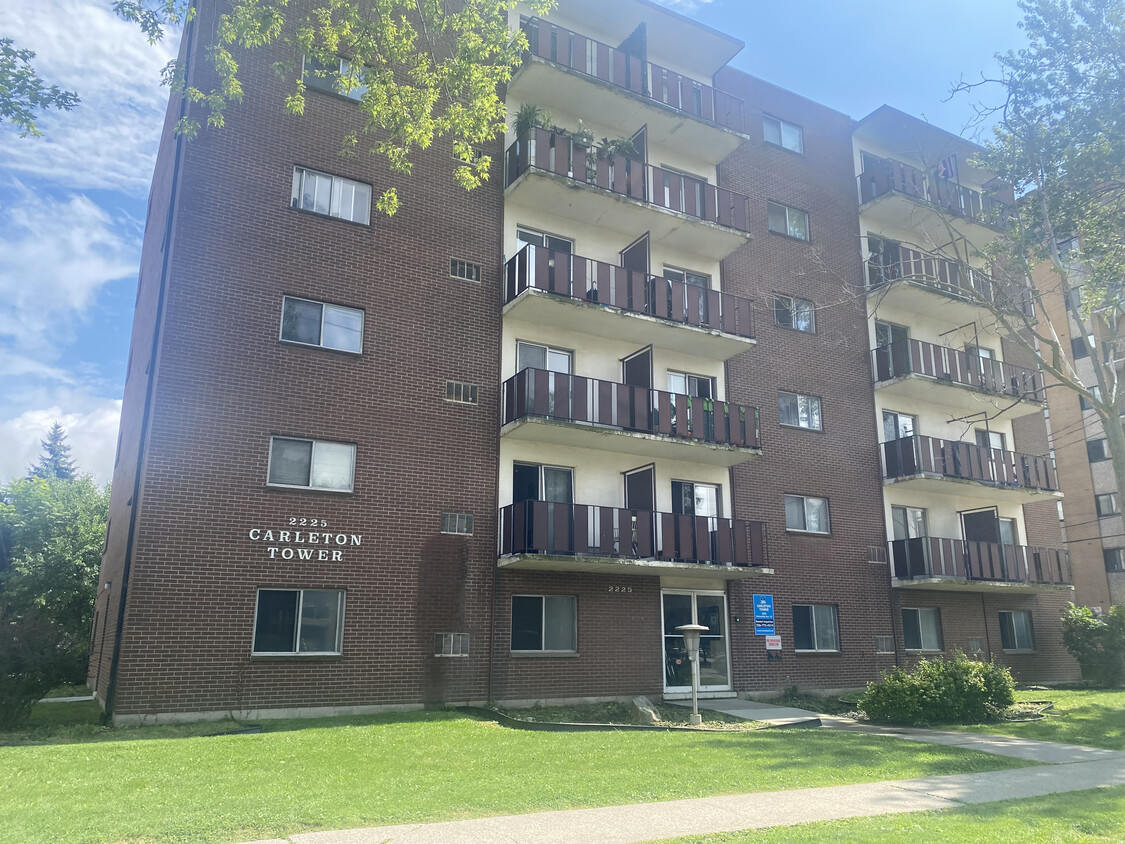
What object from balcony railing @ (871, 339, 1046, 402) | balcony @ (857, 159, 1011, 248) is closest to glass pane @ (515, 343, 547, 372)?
balcony railing @ (871, 339, 1046, 402)

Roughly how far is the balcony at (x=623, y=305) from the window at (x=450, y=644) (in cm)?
725

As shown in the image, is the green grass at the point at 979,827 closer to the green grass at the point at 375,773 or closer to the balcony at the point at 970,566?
the green grass at the point at 375,773

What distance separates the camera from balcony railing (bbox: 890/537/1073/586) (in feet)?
72.8

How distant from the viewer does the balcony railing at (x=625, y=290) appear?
18266mm

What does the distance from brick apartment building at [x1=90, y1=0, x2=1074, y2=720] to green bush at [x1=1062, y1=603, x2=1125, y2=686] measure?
47.6 inches

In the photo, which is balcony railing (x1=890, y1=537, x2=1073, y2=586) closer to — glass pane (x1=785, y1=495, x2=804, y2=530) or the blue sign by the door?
glass pane (x1=785, y1=495, x2=804, y2=530)

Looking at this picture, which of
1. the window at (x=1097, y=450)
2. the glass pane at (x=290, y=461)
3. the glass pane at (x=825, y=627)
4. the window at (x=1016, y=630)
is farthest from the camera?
the window at (x=1097, y=450)

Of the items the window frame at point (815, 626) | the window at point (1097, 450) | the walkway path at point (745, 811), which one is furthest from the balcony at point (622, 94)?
the window at point (1097, 450)

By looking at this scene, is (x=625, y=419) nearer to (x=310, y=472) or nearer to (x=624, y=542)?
(x=624, y=542)

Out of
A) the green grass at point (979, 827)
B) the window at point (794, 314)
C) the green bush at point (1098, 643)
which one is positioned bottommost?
the green grass at point (979, 827)

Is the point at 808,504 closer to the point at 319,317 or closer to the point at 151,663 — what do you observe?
the point at 319,317

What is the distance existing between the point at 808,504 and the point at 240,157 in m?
16.2

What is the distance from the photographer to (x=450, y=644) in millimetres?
16344

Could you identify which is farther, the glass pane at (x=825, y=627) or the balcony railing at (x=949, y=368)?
the balcony railing at (x=949, y=368)
